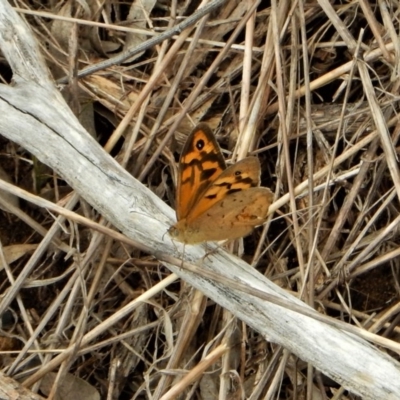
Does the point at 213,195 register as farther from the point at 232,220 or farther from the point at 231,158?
the point at 231,158

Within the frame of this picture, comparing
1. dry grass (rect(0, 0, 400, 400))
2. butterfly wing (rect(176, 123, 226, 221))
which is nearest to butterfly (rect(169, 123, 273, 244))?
butterfly wing (rect(176, 123, 226, 221))

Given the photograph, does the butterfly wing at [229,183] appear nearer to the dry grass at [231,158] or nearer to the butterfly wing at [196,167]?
the butterfly wing at [196,167]

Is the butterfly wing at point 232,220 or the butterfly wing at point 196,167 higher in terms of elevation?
the butterfly wing at point 196,167

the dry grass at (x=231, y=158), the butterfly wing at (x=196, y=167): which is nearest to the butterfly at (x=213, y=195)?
the butterfly wing at (x=196, y=167)

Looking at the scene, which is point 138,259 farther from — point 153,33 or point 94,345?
point 153,33

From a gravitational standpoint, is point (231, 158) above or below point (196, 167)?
below

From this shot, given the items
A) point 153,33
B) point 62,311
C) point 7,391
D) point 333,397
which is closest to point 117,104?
point 153,33

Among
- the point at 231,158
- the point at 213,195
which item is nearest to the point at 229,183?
the point at 213,195

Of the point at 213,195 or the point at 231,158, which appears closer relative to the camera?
the point at 213,195
